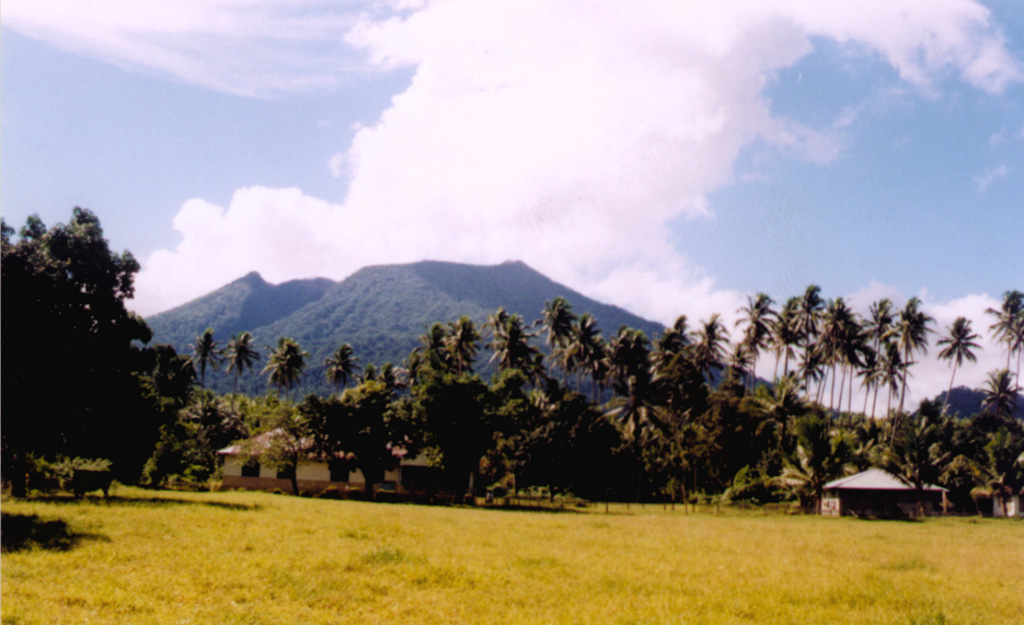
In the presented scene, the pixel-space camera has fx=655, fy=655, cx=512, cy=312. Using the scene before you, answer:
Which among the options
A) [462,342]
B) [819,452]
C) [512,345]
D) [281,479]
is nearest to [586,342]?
[512,345]

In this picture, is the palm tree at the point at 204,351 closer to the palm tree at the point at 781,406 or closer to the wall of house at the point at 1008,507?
the palm tree at the point at 781,406

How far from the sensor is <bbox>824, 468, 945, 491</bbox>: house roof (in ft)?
161

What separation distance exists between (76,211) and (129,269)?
10.2 ft

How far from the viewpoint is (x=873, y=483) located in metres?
49.8

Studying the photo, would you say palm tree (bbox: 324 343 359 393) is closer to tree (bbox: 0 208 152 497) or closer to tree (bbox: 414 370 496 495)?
tree (bbox: 414 370 496 495)

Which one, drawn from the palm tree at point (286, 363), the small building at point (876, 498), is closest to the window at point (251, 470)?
the palm tree at point (286, 363)

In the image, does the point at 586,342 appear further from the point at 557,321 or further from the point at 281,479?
the point at 281,479

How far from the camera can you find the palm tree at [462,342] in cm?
6794

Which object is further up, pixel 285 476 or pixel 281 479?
pixel 285 476

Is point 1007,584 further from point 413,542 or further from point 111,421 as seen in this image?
point 111,421

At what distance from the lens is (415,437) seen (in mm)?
48562

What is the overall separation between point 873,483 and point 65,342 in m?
52.4

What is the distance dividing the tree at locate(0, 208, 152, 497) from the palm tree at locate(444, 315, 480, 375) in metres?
38.5

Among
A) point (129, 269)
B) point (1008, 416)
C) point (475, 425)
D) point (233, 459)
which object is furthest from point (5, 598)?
point (1008, 416)
